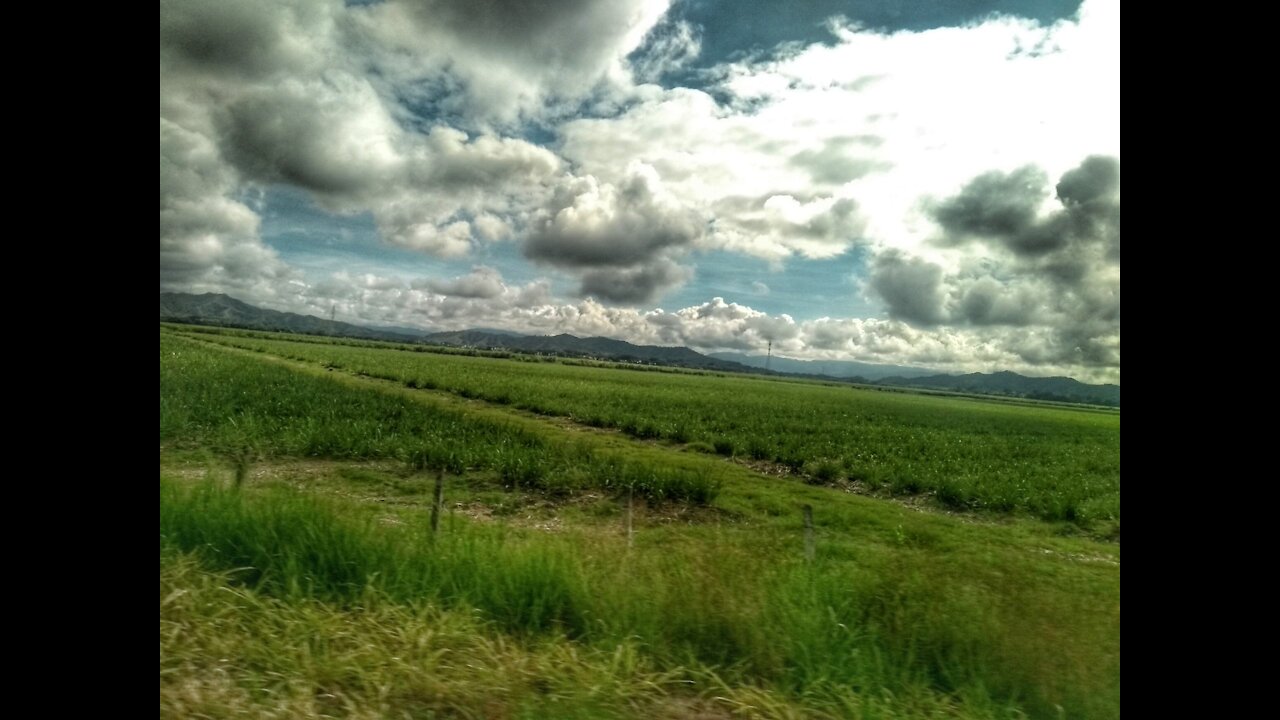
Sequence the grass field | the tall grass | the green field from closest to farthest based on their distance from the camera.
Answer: the green field
the tall grass
the grass field

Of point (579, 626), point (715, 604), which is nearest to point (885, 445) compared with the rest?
point (715, 604)

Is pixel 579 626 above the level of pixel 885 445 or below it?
above

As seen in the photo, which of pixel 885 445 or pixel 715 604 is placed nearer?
pixel 715 604

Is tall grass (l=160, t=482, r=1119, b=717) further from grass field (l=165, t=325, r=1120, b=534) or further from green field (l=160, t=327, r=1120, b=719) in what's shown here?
grass field (l=165, t=325, r=1120, b=534)

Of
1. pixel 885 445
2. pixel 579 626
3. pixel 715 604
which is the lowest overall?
pixel 885 445

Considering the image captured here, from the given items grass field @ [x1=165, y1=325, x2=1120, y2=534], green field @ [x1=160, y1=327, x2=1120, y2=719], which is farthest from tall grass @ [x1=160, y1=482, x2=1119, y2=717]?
grass field @ [x1=165, y1=325, x2=1120, y2=534]

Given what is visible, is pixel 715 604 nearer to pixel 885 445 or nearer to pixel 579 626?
pixel 579 626

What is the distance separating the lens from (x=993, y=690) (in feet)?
11.7

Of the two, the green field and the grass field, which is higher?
the green field

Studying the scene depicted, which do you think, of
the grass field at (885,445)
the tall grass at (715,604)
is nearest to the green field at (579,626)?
the tall grass at (715,604)
